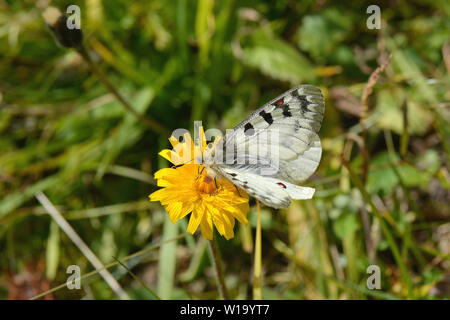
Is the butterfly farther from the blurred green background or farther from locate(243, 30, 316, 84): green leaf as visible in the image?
locate(243, 30, 316, 84): green leaf

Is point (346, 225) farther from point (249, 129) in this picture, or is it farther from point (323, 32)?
point (323, 32)

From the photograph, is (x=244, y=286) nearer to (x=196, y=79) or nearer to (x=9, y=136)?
(x=196, y=79)

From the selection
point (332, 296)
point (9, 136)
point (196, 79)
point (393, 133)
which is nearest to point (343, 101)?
point (393, 133)

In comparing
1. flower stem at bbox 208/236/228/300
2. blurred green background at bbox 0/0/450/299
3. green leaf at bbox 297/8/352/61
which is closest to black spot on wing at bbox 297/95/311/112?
flower stem at bbox 208/236/228/300

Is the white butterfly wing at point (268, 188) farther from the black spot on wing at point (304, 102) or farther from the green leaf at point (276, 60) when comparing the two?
the green leaf at point (276, 60)

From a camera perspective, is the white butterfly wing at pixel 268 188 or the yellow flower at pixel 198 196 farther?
the yellow flower at pixel 198 196

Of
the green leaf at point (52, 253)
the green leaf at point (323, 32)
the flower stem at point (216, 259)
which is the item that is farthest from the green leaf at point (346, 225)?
the green leaf at point (52, 253)

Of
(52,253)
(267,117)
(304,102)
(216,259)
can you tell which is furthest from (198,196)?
(52,253)
